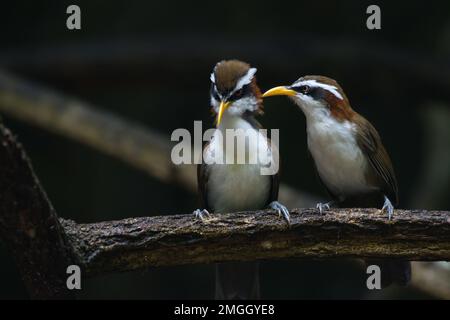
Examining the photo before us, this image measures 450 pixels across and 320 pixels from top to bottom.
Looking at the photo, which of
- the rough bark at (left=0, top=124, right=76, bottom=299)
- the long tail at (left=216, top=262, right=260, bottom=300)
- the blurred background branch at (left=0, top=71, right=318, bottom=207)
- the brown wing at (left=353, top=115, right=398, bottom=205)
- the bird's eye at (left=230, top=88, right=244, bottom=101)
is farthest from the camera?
the blurred background branch at (left=0, top=71, right=318, bottom=207)

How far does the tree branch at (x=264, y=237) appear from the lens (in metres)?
3.00

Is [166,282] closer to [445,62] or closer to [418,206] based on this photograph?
[418,206]

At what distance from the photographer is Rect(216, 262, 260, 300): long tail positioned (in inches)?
152

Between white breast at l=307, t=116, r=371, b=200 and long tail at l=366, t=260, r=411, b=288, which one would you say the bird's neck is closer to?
white breast at l=307, t=116, r=371, b=200

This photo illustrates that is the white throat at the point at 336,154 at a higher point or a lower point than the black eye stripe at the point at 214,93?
lower

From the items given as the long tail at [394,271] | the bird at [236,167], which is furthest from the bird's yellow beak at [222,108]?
the long tail at [394,271]

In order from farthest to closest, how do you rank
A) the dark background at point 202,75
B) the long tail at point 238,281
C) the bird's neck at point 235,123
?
the dark background at point 202,75
the long tail at point 238,281
the bird's neck at point 235,123

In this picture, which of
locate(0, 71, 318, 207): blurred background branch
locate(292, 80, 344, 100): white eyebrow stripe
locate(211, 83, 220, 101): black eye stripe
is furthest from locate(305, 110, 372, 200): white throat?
locate(0, 71, 318, 207): blurred background branch

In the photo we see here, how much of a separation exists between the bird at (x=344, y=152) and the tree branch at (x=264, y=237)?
90 mm

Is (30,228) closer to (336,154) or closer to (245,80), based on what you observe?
(245,80)

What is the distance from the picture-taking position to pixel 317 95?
2994 millimetres

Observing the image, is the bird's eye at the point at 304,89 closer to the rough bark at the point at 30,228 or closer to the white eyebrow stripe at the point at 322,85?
the white eyebrow stripe at the point at 322,85

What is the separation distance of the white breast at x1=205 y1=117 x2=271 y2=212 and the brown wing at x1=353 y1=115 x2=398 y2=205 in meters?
0.43

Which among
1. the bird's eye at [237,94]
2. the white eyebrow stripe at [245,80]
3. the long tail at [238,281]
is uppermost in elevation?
the white eyebrow stripe at [245,80]
